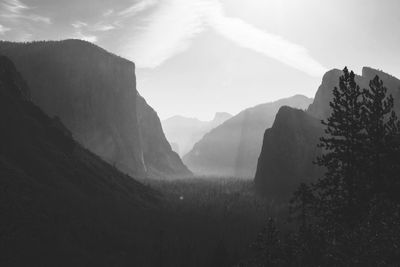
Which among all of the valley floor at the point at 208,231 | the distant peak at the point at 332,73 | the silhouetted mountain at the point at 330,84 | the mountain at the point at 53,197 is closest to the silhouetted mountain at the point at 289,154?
the valley floor at the point at 208,231

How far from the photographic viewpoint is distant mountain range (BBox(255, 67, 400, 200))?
127 meters

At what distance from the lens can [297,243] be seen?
19.7 meters

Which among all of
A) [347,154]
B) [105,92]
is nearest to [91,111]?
[105,92]

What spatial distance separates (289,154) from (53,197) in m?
85.9

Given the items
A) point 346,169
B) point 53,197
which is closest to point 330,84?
point 53,197

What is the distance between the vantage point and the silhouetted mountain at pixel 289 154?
415 ft

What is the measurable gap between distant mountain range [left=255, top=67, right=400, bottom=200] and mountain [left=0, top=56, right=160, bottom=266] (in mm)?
47080

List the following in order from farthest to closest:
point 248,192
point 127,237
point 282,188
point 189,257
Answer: point 248,192
point 282,188
point 127,237
point 189,257

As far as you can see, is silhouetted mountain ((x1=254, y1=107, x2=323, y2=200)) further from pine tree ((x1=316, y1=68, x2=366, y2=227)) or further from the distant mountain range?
pine tree ((x1=316, y1=68, x2=366, y2=227))

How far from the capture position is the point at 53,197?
69438 mm

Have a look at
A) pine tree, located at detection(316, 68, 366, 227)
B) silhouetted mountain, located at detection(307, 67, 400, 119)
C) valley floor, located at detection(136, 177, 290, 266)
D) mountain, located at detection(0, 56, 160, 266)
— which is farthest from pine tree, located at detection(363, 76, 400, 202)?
silhouetted mountain, located at detection(307, 67, 400, 119)

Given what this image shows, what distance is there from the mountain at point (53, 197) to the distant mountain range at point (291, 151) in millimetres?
47080

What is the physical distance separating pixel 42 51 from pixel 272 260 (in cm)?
19103

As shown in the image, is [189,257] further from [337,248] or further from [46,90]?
[46,90]
